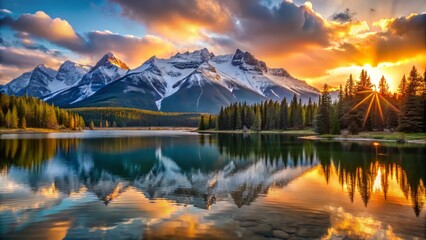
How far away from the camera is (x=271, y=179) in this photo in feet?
119

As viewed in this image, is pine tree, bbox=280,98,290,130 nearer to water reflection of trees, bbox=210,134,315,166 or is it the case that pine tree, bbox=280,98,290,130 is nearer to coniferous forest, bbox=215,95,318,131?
coniferous forest, bbox=215,95,318,131

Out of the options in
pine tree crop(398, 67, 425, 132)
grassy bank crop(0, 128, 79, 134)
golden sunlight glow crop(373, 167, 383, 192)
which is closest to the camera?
golden sunlight glow crop(373, 167, 383, 192)

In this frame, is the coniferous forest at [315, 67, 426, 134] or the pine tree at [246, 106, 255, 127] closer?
the coniferous forest at [315, 67, 426, 134]

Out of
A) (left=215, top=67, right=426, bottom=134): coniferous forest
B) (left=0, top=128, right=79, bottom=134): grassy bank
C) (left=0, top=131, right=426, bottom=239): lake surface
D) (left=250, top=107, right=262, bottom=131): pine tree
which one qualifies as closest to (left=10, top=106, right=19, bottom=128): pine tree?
(left=0, top=128, right=79, bottom=134): grassy bank

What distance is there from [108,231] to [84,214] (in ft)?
14.0

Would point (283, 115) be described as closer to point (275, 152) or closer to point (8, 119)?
point (275, 152)

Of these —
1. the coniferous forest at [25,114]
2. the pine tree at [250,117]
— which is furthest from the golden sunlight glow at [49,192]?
the pine tree at [250,117]

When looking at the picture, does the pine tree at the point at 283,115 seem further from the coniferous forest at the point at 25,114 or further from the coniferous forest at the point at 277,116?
the coniferous forest at the point at 25,114

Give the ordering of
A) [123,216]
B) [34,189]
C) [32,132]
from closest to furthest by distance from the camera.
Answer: [123,216] < [34,189] < [32,132]

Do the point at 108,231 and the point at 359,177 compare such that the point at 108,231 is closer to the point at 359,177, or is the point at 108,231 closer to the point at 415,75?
the point at 359,177

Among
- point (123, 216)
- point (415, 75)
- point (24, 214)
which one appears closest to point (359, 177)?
point (123, 216)

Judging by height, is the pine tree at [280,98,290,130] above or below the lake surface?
above

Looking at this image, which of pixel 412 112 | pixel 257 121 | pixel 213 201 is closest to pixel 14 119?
pixel 257 121

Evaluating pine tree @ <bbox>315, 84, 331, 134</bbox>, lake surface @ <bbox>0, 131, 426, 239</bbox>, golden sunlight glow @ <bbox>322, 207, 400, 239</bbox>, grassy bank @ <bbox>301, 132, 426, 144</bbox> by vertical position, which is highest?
pine tree @ <bbox>315, 84, 331, 134</bbox>
